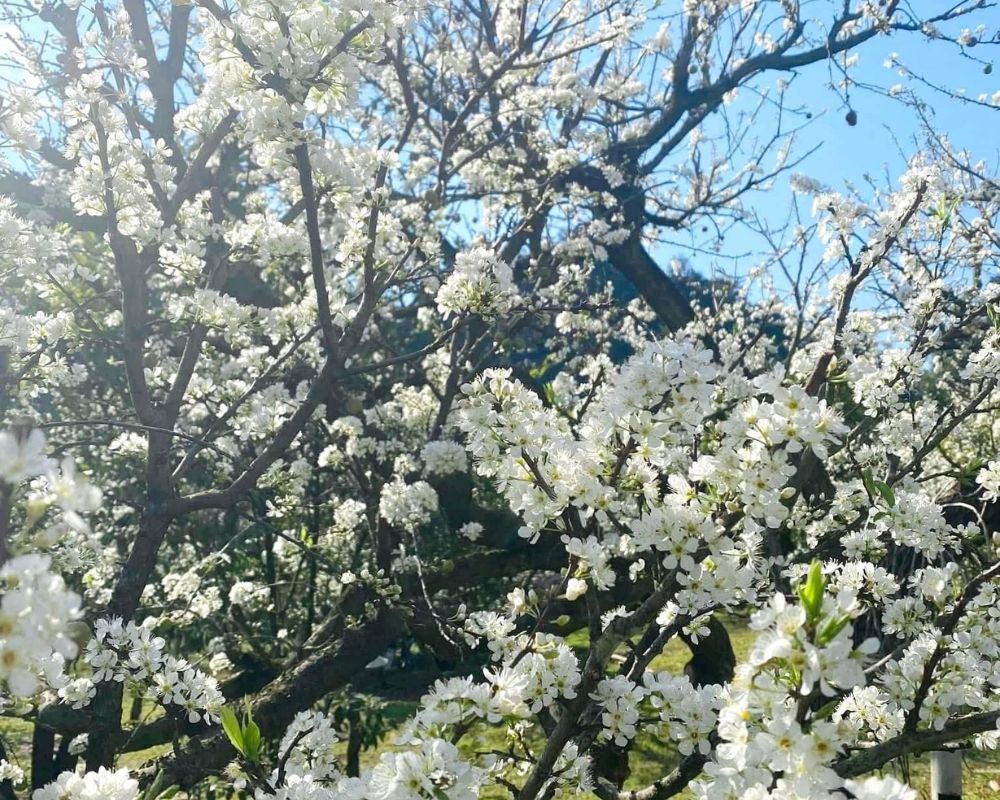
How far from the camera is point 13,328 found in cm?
272

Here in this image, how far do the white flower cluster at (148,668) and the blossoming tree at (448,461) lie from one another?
12 millimetres

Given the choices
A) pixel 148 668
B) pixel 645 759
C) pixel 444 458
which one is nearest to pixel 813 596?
pixel 148 668

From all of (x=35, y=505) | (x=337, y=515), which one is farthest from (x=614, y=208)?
(x=35, y=505)

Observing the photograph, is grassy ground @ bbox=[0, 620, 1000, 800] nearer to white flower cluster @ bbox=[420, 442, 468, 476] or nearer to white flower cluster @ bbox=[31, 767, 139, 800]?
white flower cluster @ bbox=[420, 442, 468, 476]

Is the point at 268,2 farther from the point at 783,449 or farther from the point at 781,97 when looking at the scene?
the point at 781,97

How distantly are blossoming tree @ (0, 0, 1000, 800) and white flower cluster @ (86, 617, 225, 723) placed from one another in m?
A: 0.01

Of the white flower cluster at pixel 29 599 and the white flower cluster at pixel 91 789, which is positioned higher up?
the white flower cluster at pixel 29 599

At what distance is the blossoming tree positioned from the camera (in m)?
1.43

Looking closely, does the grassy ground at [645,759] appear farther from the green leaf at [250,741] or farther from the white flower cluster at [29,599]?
the white flower cluster at [29,599]

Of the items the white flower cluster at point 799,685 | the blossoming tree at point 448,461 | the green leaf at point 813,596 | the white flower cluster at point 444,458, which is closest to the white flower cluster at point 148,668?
the blossoming tree at point 448,461

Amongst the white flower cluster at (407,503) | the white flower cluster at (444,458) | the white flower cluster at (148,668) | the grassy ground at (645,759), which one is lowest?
the grassy ground at (645,759)

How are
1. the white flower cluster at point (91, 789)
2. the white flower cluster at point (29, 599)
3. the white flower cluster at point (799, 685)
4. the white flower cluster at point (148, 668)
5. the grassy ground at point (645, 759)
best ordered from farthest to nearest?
the grassy ground at point (645, 759)
the white flower cluster at point (148, 668)
the white flower cluster at point (91, 789)
the white flower cluster at point (799, 685)
the white flower cluster at point (29, 599)

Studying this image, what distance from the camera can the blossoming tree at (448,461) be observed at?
1.43 meters

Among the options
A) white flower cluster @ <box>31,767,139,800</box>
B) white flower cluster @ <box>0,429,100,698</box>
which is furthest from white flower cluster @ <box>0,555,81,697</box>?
white flower cluster @ <box>31,767,139,800</box>
